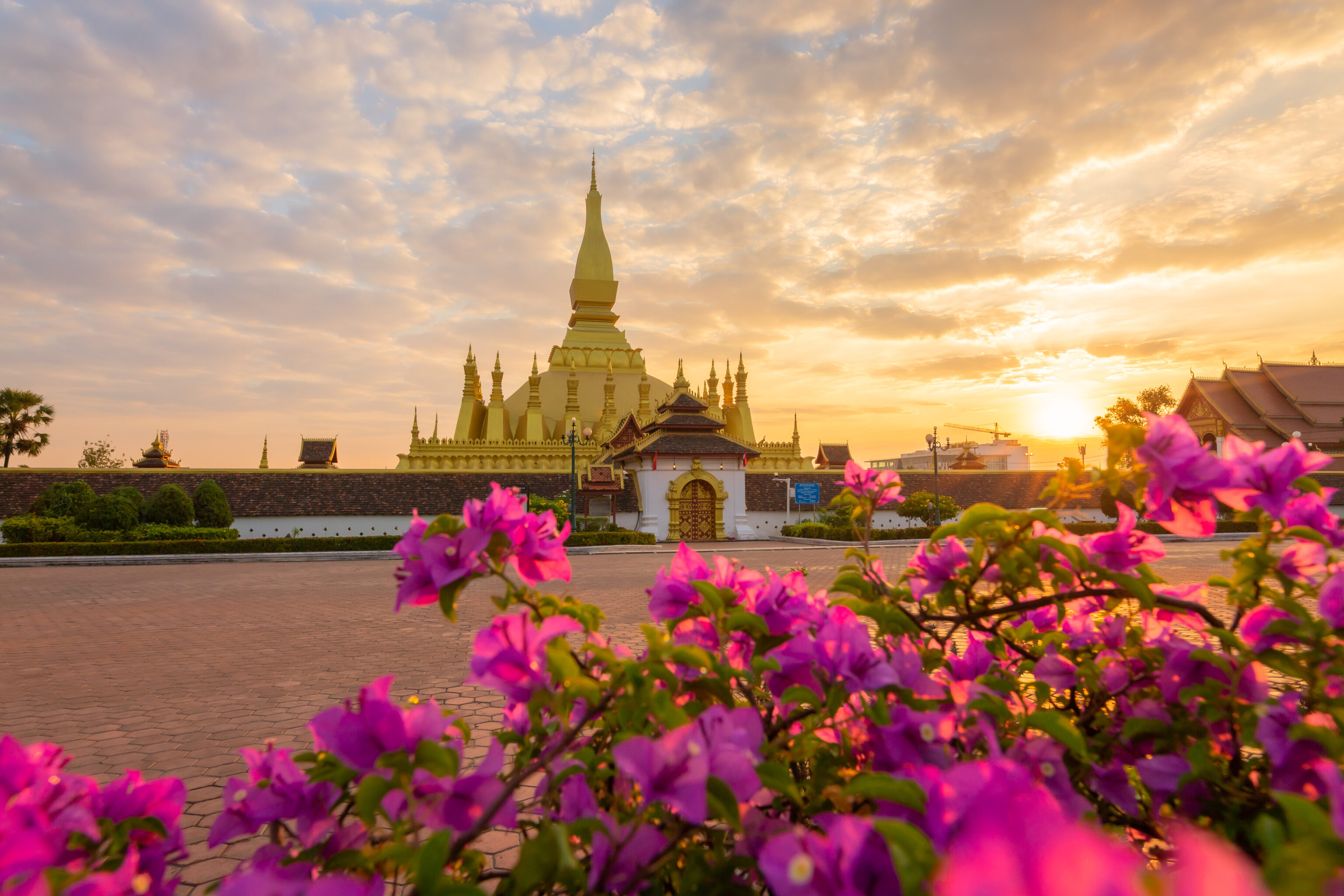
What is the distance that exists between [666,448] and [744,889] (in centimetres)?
2518

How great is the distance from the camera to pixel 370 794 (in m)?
0.90

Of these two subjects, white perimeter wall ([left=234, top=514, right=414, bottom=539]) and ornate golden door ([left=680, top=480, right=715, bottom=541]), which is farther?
ornate golden door ([left=680, top=480, right=715, bottom=541])

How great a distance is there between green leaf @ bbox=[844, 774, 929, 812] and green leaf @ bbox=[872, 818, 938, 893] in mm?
69

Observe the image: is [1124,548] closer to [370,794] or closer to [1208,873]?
[1208,873]

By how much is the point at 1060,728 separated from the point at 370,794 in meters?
1.05

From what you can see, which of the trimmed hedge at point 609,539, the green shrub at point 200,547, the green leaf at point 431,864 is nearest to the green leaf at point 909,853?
the green leaf at point 431,864

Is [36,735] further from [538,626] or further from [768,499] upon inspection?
[768,499]

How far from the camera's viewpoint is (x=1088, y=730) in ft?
4.95

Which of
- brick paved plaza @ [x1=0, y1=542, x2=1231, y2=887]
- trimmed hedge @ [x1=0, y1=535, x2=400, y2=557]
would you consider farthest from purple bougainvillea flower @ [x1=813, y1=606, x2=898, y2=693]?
trimmed hedge @ [x1=0, y1=535, x2=400, y2=557]

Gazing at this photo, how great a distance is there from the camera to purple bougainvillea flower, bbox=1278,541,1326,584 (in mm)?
1352

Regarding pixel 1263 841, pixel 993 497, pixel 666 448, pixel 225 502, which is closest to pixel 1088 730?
pixel 1263 841

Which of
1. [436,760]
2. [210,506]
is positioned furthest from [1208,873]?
[210,506]

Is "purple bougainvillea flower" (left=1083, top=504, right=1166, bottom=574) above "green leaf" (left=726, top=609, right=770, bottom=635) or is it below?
above

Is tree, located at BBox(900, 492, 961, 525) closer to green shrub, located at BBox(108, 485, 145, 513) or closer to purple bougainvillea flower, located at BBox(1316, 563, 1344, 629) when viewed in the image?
purple bougainvillea flower, located at BBox(1316, 563, 1344, 629)
